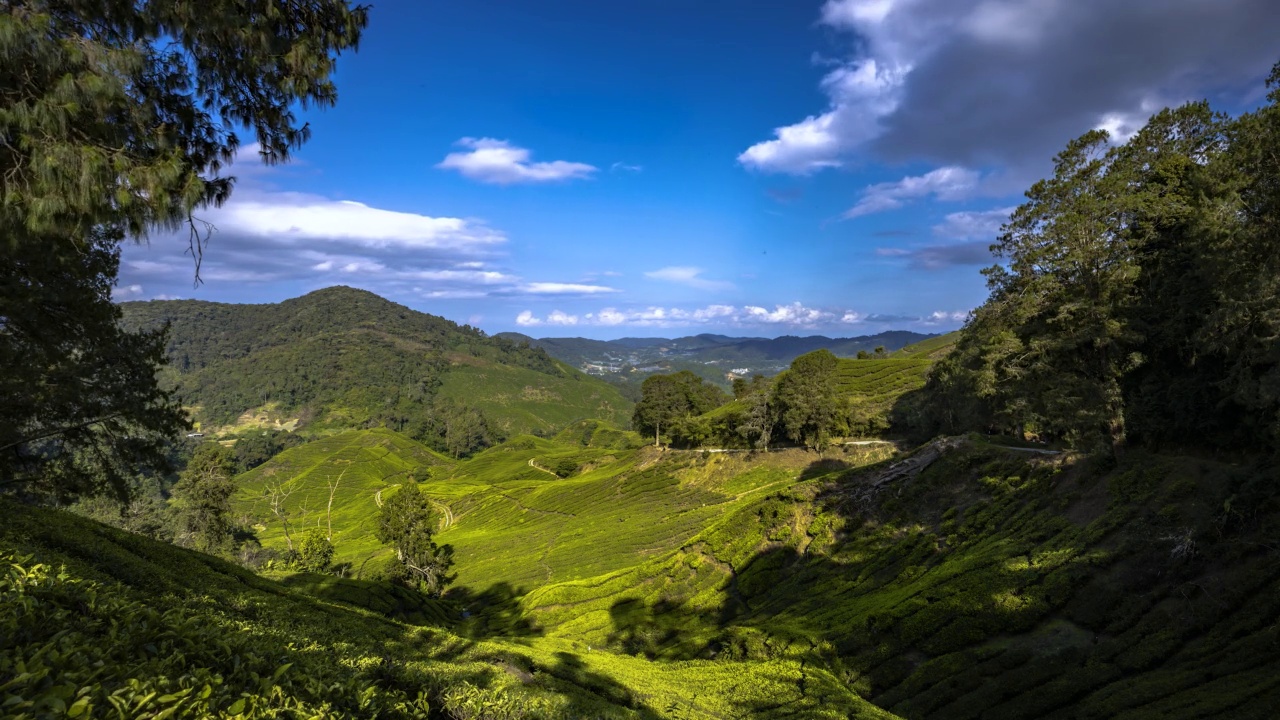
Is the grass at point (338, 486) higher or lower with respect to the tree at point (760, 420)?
lower

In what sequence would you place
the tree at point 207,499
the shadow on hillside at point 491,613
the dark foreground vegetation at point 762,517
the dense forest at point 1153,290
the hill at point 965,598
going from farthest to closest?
the tree at point 207,499, the shadow on hillside at point 491,613, the dense forest at point 1153,290, the hill at point 965,598, the dark foreground vegetation at point 762,517

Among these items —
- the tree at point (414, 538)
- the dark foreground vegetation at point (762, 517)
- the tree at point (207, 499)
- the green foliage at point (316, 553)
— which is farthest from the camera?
the tree at point (414, 538)

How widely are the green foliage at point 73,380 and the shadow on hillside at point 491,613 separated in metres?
20.5

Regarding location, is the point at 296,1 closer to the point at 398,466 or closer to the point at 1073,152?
the point at 1073,152

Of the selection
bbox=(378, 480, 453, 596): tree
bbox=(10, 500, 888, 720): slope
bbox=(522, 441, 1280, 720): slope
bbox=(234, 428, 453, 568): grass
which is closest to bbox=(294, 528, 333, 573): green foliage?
bbox=(378, 480, 453, 596): tree

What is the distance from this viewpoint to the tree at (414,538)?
57625 millimetres

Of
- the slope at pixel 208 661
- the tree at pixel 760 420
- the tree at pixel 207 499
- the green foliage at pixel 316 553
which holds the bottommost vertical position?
the green foliage at pixel 316 553

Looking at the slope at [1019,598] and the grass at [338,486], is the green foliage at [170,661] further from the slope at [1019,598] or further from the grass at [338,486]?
the grass at [338,486]

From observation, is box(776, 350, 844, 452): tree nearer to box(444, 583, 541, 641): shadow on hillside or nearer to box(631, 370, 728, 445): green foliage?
box(631, 370, 728, 445): green foliage

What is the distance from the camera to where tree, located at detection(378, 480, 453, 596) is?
57625 millimetres

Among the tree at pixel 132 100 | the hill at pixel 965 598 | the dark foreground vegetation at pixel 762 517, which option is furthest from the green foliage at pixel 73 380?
the hill at pixel 965 598

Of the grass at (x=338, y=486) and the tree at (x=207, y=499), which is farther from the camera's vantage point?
the grass at (x=338, y=486)

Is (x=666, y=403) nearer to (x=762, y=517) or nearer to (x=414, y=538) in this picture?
(x=414, y=538)

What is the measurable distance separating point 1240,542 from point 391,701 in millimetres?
22363
